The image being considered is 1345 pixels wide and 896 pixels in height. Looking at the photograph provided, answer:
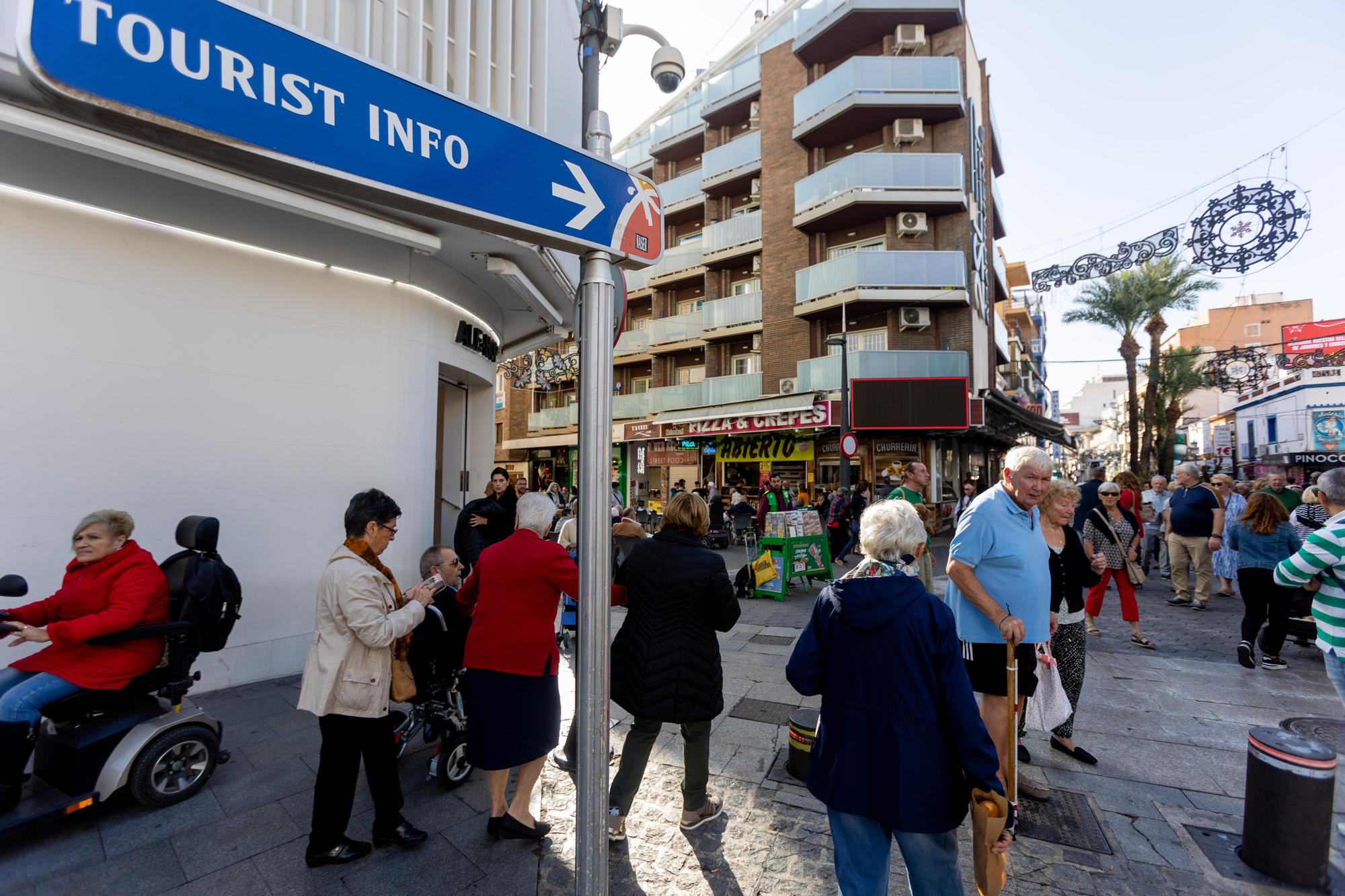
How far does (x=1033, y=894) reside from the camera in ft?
8.65

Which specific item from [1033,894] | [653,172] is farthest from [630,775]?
[653,172]

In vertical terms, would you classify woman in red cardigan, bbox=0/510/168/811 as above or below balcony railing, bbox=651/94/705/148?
below

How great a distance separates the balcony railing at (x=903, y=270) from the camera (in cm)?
1789

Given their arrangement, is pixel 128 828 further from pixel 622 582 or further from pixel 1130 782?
pixel 1130 782

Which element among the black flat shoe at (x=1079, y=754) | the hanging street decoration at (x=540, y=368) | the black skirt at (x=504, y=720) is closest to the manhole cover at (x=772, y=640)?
the black flat shoe at (x=1079, y=754)

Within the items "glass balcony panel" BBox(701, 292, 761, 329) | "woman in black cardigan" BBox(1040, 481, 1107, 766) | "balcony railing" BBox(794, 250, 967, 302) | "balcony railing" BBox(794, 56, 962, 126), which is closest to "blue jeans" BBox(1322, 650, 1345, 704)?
"woman in black cardigan" BBox(1040, 481, 1107, 766)

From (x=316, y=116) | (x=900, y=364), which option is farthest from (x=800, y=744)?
(x=900, y=364)

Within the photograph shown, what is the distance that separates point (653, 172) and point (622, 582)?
27.6 m

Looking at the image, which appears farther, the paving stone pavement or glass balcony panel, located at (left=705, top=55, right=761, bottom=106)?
glass balcony panel, located at (left=705, top=55, right=761, bottom=106)

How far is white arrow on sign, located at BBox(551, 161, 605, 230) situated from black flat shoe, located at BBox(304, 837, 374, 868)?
313 cm

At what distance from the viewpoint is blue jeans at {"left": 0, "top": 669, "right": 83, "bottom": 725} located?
2.96 m

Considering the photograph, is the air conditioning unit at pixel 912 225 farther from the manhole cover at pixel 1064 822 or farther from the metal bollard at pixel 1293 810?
the metal bollard at pixel 1293 810

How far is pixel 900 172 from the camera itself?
59.6 feet

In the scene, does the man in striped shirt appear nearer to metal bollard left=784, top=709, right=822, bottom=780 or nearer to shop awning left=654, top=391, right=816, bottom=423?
metal bollard left=784, top=709, right=822, bottom=780
